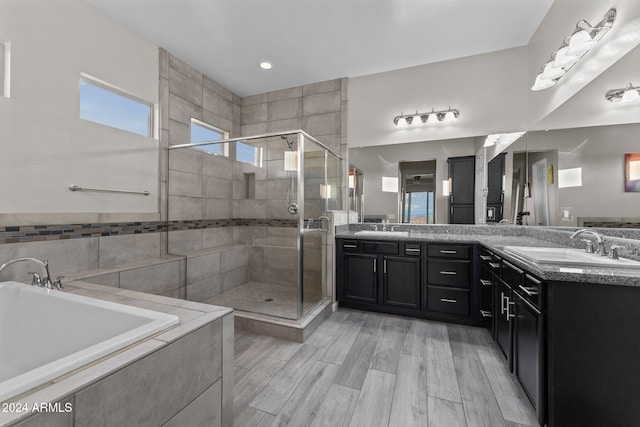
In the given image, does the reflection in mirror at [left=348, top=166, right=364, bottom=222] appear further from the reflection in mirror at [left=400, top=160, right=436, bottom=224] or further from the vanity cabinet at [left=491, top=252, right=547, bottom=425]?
the vanity cabinet at [left=491, top=252, right=547, bottom=425]

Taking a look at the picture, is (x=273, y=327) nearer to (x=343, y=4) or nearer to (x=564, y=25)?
(x=343, y=4)

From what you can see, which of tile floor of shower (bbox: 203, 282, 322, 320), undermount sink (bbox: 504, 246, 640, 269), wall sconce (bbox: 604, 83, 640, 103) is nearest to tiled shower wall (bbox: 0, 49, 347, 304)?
tile floor of shower (bbox: 203, 282, 322, 320)

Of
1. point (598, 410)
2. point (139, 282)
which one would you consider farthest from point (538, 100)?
point (139, 282)

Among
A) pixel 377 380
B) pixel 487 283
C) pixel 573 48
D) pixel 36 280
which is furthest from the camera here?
pixel 487 283

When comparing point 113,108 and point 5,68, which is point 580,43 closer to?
point 113,108

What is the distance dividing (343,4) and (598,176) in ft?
7.69

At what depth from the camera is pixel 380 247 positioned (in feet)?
9.32

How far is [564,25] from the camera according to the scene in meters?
2.23

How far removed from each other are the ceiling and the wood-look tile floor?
289 cm

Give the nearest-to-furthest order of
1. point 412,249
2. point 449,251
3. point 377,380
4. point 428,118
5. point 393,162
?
point 377,380 < point 449,251 < point 412,249 < point 428,118 < point 393,162

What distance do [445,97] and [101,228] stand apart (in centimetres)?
382

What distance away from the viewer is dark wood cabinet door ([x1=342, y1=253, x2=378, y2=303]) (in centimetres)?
287

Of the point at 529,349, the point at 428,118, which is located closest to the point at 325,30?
the point at 428,118

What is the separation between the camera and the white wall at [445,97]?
2.94 meters
